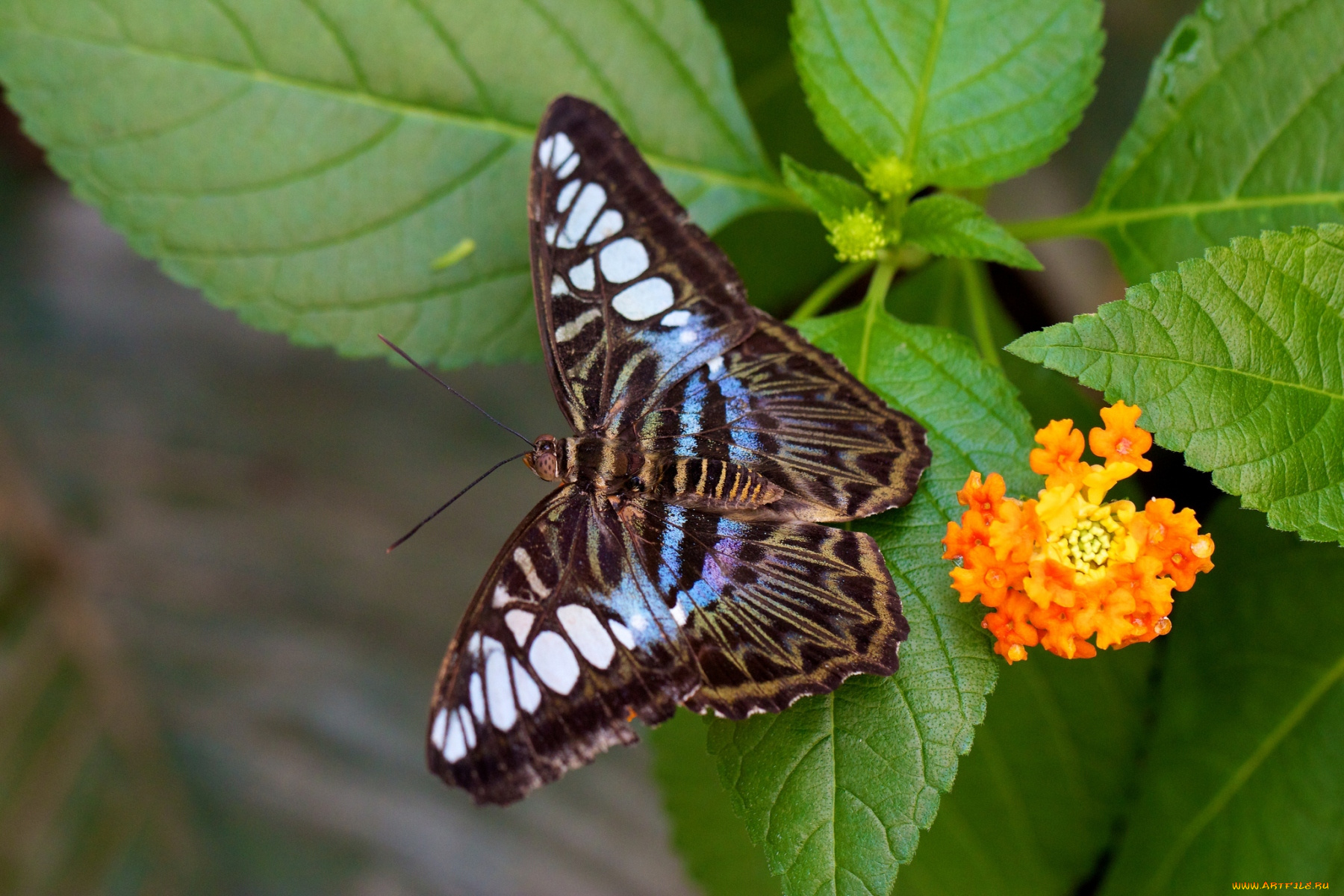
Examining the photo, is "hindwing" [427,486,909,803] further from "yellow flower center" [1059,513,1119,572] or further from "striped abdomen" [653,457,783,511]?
"yellow flower center" [1059,513,1119,572]

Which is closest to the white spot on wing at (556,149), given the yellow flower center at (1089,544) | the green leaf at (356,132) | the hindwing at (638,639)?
the green leaf at (356,132)

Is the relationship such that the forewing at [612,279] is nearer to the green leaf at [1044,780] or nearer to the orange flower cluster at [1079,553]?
the orange flower cluster at [1079,553]

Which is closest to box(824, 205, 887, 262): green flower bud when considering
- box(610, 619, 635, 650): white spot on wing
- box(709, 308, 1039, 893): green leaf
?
box(709, 308, 1039, 893): green leaf

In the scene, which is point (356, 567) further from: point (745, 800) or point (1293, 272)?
point (1293, 272)

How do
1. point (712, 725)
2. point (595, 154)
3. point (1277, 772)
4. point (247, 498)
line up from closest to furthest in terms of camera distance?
1. point (712, 725)
2. point (595, 154)
3. point (1277, 772)
4. point (247, 498)

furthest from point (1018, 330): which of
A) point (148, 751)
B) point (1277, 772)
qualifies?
point (148, 751)
